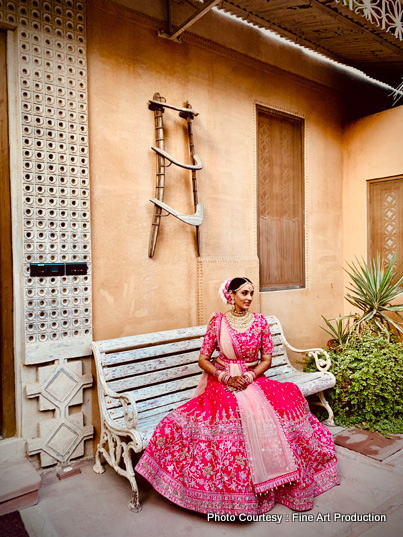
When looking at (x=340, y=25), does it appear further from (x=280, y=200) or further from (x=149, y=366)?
(x=149, y=366)

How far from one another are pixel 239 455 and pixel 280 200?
3.35 metres

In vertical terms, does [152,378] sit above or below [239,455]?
above

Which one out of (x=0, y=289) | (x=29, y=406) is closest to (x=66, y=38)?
(x=0, y=289)

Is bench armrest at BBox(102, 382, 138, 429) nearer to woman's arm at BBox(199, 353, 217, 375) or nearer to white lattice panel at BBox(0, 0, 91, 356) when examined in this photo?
woman's arm at BBox(199, 353, 217, 375)

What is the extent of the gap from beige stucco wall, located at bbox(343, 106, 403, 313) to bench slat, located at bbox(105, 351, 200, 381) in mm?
3084

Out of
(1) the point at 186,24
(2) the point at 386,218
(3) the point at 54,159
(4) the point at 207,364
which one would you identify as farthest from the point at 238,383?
(2) the point at 386,218

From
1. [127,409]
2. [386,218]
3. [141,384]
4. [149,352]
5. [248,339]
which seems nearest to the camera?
[127,409]

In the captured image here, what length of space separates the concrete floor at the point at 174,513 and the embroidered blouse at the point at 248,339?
1.07 m

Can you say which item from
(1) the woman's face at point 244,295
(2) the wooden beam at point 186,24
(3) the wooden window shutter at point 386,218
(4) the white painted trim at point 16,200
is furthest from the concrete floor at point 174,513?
(2) the wooden beam at point 186,24

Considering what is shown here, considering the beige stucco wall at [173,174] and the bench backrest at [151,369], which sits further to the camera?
the beige stucco wall at [173,174]

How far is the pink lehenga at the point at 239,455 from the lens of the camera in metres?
2.68

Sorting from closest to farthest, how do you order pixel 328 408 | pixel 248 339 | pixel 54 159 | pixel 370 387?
pixel 248 339
pixel 54 159
pixel 370 387
pixel 328 408

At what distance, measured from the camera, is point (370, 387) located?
A: 404cm

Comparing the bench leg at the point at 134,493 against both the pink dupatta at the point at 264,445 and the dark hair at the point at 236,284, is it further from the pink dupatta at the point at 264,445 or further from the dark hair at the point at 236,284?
the dark hair at the point at 236,284
